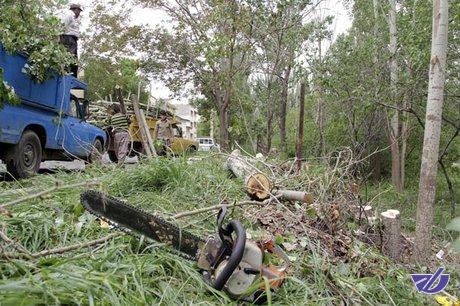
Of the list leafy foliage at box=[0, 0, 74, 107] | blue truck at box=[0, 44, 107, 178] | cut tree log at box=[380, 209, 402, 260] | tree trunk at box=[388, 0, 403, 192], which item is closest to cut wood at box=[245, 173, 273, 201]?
cut tree log at box=[380, 209, 402, 260]

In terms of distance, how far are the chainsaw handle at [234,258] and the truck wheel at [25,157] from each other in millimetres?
5957

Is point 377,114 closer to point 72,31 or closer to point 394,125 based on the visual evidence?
point 394,125

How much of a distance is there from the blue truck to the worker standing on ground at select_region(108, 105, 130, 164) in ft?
4.48

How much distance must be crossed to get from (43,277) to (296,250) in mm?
2133

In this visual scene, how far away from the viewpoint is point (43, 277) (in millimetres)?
1818

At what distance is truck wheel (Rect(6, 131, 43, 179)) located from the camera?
7383 mm

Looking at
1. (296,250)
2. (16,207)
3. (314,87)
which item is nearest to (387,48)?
(314,87)

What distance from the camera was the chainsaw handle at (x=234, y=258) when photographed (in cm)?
211

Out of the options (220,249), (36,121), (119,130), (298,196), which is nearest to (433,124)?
(298,196)

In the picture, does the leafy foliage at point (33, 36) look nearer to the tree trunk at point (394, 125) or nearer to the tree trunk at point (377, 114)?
the tree trunk at point (377, 114)

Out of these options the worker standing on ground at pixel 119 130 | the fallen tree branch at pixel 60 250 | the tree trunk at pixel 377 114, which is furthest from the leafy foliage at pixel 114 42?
the fallen tree branch at pixel 60 250

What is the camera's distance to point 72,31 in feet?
31.4

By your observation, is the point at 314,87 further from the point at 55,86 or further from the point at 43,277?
the point at 43,277

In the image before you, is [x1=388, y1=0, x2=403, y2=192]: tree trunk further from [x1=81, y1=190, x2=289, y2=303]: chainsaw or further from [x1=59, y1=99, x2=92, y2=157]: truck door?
[x1=81, y1=190, x2=289, y2=303]: chainsaw
